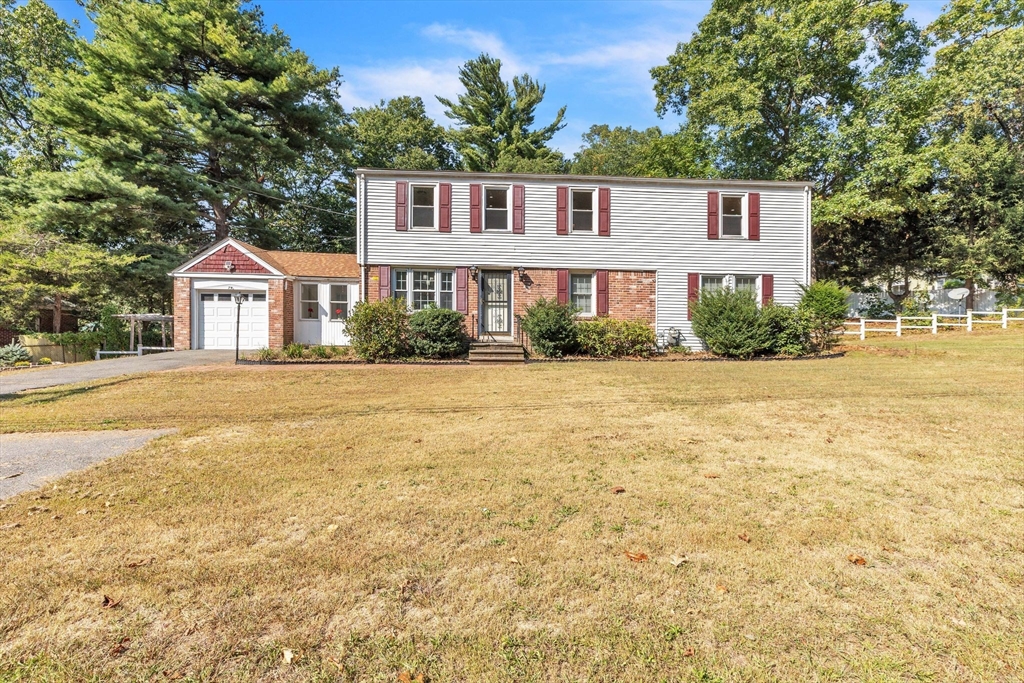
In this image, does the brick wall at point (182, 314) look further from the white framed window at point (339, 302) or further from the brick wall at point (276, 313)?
the white framed window at point (339, 302)

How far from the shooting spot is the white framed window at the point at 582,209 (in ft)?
52.9

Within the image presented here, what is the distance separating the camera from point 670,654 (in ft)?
6.59

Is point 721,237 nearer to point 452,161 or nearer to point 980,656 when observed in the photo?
point 980,656

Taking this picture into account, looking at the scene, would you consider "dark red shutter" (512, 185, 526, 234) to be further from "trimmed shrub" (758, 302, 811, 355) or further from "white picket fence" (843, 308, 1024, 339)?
"white picket fence" (843, 308, 1024, 339)

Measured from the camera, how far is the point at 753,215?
1645 cm

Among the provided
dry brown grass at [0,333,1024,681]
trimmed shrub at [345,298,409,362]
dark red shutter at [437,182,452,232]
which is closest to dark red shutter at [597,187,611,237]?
dark red shutter at [437,182,452,232]

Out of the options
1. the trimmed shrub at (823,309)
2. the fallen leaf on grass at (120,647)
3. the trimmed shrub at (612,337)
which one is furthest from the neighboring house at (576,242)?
the fallen leaf on grass at (120,647)

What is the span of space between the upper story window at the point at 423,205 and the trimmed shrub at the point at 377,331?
3.84 meters

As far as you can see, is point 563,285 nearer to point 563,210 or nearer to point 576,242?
point 576,242

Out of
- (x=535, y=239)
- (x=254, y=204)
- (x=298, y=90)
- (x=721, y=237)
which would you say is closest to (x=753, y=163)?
(x=721, y=237)

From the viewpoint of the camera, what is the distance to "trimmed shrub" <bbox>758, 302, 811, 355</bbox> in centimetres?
1359

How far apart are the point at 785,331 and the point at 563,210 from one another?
7459mm

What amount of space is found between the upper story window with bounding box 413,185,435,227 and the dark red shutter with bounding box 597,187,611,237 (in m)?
5.36

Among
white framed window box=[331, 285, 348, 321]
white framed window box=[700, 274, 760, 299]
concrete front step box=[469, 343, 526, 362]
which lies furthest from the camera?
white framed window box=[331, 285, 348, 321]
